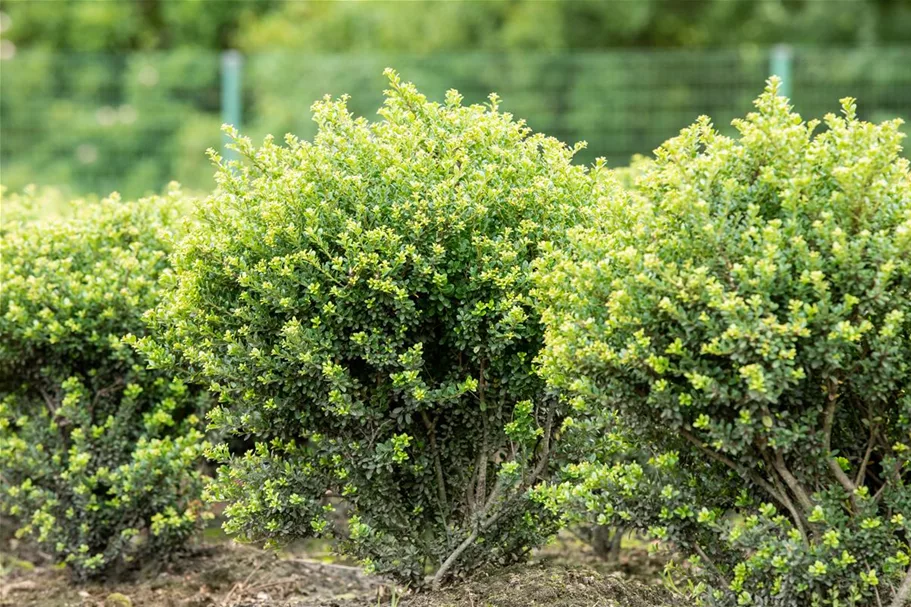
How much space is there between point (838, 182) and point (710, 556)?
1.32 metres

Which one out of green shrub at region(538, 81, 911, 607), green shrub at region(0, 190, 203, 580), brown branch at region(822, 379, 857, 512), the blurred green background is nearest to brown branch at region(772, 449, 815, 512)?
green shrub at region(538, 81, 911, 607)

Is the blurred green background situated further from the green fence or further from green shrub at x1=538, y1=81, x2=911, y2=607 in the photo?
green shrub at x1=538, y1=81, x2=911, y2=607

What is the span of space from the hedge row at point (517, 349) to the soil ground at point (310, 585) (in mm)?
166

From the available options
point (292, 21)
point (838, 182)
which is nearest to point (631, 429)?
point (838, 182)

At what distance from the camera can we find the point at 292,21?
21.8m

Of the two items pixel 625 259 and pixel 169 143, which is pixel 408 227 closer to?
pixel 625 259

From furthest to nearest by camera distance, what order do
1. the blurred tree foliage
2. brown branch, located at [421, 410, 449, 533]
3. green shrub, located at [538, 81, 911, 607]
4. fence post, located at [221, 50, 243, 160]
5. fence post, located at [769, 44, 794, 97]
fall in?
1. the blurred tree foliage
2. fence post, located at [221, 50, 243, 160]
3. fence post, located at [769, 44, 794, 97]
4. brown branch, located at [421, 410, 449, 533]
5. green shrub, located at [538, 81, 911, 607]

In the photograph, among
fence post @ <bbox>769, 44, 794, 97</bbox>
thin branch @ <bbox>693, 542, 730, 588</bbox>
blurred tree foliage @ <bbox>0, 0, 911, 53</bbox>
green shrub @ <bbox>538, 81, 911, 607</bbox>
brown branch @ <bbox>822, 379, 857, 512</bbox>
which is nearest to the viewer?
green shrub @ <bbox>538, 81, 911, 607</bbox>

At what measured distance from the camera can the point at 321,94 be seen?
49.0 feet

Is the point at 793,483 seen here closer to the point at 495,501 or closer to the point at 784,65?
the point at 495,501

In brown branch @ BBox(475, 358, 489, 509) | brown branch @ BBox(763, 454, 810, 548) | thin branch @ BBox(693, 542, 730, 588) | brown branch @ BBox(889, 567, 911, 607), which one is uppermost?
brown branch @ BBox(475, 358, 489, 509)

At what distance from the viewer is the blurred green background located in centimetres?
1317

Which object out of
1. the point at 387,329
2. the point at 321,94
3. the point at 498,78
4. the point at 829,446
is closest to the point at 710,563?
the point at 829,446

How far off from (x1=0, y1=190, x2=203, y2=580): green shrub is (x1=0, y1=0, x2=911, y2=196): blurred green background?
29.7 feet
